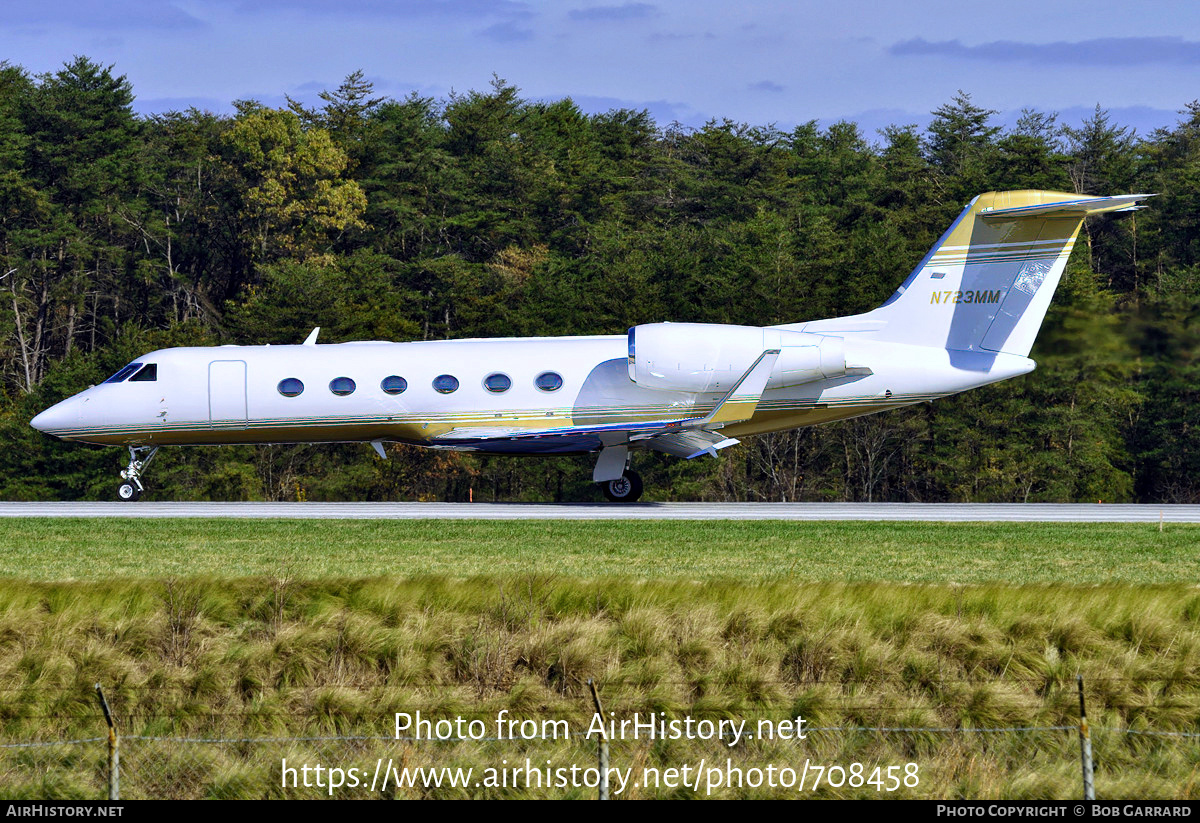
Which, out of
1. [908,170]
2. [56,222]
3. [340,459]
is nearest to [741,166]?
[908,170]

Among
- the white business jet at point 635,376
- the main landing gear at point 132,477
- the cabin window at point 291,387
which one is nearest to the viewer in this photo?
the white business jet at point 635,376

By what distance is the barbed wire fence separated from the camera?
14.5 meters

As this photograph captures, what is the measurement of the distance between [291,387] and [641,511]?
8.25 metres

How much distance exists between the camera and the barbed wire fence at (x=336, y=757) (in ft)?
47.6

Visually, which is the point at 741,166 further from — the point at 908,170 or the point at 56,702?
the point at 56,702

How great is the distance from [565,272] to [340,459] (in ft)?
48.3

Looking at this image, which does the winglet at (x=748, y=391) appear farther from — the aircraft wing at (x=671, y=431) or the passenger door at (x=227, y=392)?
the passenger door at (x=227, y=392)

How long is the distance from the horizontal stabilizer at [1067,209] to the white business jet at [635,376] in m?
0.07

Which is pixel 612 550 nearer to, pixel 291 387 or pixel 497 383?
pixel 497 383

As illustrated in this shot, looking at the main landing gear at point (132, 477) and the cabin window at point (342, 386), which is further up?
the cabin window at point (342, 386)

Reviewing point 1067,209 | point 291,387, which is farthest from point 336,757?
point 1067,209

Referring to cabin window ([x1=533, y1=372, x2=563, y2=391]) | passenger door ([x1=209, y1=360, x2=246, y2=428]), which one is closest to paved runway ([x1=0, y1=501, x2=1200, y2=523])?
passenger door ([x1=209, y1=360, x2=246, y2=428])

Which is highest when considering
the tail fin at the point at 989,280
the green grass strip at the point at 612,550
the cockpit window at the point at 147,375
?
the tail fin at the point at 989,280

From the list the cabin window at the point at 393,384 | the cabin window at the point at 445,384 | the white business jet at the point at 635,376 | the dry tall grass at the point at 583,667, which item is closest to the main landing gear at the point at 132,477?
the white business jet at the point at 635,376
